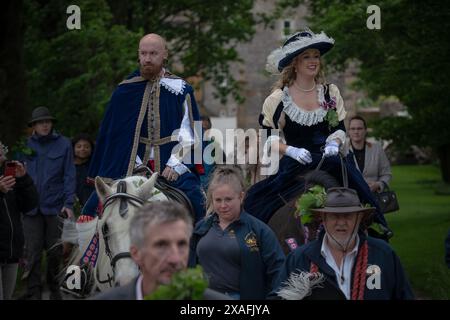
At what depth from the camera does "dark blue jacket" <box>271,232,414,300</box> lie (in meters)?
7.29

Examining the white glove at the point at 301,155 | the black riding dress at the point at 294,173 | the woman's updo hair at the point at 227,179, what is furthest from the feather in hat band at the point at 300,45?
the woman's updo hair at the point at 227,179

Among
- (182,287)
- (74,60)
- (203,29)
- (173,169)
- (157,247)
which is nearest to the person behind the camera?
(182,287)

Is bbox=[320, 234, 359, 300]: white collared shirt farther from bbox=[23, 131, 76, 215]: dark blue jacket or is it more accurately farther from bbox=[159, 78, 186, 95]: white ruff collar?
bbox=[23, 131, 76, 215]: dark blue jacket

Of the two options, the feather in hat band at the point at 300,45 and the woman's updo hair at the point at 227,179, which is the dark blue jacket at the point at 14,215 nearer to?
the feather in hat band at the point at 300,45

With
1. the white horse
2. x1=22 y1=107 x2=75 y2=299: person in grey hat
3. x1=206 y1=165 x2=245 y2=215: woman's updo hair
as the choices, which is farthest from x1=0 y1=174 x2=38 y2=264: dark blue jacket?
→ x1=206 y1=165 x2=245 y2=215: woman's updo hair

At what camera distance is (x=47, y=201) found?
1442 cm

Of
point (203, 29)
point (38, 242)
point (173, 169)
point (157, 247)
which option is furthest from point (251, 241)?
point (203, 29)

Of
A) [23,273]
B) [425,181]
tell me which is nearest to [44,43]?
[23,273]

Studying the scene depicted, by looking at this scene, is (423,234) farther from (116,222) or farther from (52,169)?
(116,222)

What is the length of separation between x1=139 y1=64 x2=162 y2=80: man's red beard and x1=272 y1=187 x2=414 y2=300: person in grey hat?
123 inches

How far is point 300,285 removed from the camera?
291 inches

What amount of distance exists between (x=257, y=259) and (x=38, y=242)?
20.6 ft
